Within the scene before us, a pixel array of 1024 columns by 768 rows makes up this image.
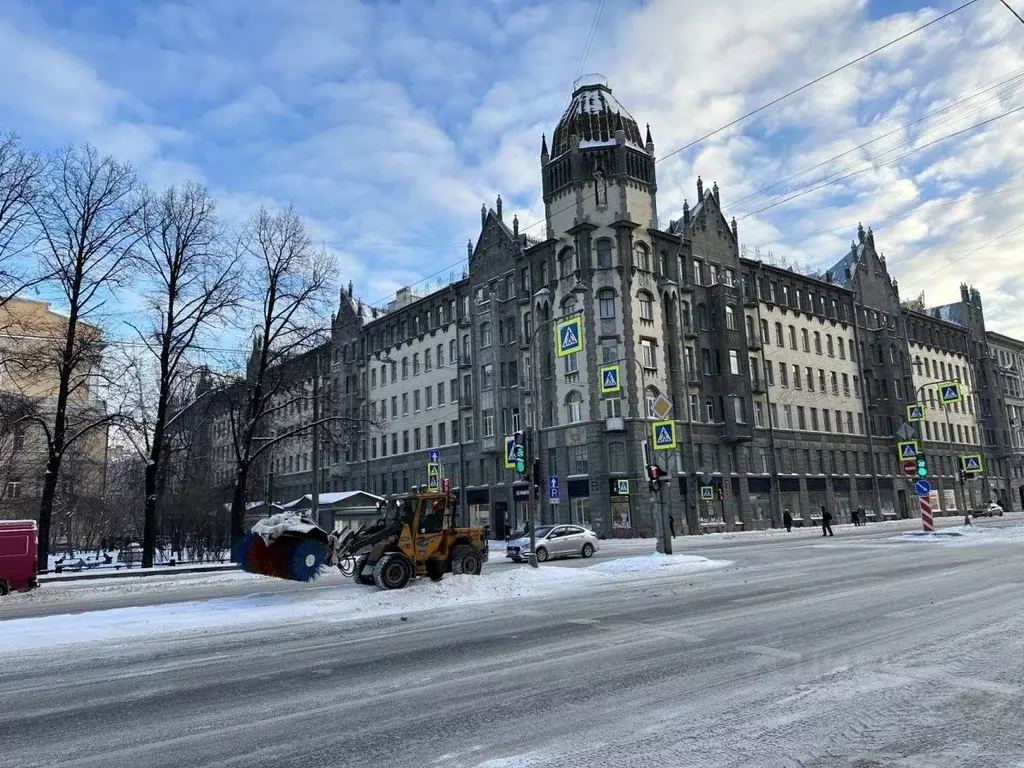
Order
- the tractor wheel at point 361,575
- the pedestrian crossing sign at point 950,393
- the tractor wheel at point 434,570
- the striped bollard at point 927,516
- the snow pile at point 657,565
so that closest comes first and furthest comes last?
→ the tractor wheel at point 361,575 < the tractor wheel at point 434,570 < the snow pile at point 657,565 < the striped bollard at point 927,516 < the pedestrian crossing sign at point 950,393

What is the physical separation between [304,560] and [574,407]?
31.9m

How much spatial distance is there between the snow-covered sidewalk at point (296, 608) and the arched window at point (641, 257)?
32.1 metres

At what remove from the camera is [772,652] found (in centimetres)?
805

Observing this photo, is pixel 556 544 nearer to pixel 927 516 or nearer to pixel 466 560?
pixel 466 560

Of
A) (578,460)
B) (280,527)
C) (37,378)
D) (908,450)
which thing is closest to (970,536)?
(908,450)

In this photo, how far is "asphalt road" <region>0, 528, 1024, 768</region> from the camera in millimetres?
5129

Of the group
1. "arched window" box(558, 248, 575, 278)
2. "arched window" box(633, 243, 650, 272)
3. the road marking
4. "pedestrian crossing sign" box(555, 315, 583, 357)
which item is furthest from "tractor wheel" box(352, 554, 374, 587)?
"arched window" box(633, 243, 650, 272)

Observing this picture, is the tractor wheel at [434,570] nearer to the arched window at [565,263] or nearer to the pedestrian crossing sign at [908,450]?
the pedestrian crossing sign at [908,450]

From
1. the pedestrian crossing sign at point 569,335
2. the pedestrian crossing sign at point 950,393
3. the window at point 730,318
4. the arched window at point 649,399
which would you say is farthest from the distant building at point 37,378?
the pedestrian crossing sign at point 950,393

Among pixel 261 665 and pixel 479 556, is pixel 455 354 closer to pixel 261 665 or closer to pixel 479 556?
pixel 479 556

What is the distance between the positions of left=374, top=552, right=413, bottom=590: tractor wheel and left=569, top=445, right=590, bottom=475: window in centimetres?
2988

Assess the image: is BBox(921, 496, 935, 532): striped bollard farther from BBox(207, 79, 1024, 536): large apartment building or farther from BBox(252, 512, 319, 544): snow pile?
BBox(252, 512, 319, 544): snow pile

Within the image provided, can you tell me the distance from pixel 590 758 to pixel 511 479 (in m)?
44.8

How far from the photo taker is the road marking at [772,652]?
776cm
